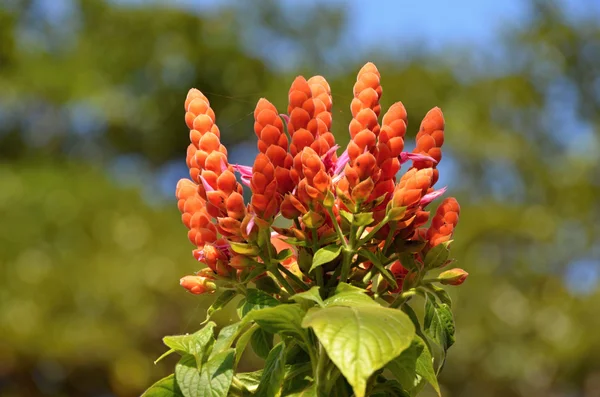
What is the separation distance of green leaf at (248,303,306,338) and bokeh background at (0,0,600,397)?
5348 mm

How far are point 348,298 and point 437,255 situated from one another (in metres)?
0.12

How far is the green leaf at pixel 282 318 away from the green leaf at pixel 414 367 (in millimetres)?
96

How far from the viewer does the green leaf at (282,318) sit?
80 cm

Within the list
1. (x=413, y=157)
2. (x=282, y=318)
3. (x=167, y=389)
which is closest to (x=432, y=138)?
(x=413, y=157)

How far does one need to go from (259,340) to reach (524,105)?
9.92 meters

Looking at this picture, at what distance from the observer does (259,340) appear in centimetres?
97

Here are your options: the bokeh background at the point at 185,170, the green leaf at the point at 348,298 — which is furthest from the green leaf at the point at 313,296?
the bokeh background at the point at 185,170

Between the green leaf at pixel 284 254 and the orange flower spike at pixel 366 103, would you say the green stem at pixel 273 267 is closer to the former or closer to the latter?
the green leaf at pixel 284 254

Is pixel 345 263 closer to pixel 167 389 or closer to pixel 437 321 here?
pixel 437 321

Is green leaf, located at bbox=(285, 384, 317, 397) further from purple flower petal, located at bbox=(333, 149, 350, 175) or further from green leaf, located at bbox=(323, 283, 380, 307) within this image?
purple flower petal, located at bbox=(333, 149, 350, 175)

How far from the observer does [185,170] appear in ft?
31.3

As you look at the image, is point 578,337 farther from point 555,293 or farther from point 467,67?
point 467,67

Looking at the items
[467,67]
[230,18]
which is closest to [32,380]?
[230,18]

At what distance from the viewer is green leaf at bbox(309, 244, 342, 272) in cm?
82
